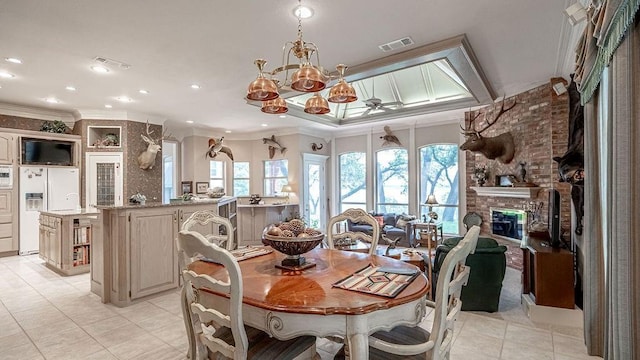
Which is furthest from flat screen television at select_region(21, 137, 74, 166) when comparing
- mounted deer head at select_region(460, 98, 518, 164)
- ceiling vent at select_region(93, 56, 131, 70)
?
mounted deer head at select_region(460, 98, 518, 164)

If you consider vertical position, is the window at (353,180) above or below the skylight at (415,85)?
below

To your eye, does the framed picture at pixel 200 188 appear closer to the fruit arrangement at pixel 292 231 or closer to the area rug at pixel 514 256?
the fruit arrangement at pixel 292 231

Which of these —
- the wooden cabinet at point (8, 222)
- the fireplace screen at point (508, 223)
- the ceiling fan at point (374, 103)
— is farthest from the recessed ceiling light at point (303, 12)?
the wooden cabinet at point (8, 222)

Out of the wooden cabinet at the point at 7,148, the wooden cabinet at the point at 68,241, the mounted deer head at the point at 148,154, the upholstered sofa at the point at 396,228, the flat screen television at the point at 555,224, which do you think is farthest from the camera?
the upholstered sofa at the point at 396,228

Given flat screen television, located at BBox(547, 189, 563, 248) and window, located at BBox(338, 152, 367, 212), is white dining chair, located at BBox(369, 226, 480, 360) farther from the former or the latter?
window, located at BBox(338, 152, 367, 212)

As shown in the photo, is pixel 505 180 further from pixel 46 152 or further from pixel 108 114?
pixel 46 152

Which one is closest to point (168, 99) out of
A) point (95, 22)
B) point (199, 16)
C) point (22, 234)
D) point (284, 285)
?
point (95, 22)

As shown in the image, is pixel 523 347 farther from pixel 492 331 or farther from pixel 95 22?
pixel 95 22

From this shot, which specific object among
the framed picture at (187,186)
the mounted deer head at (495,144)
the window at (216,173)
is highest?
the mounted deer head at (495,144)

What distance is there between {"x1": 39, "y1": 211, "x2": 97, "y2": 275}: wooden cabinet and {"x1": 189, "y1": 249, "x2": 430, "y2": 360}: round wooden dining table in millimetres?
4253

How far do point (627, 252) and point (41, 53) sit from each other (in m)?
5.48

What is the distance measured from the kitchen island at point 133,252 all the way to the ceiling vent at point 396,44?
316 centimetres

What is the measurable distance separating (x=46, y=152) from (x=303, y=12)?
632 cm

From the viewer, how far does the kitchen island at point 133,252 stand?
3.63m
